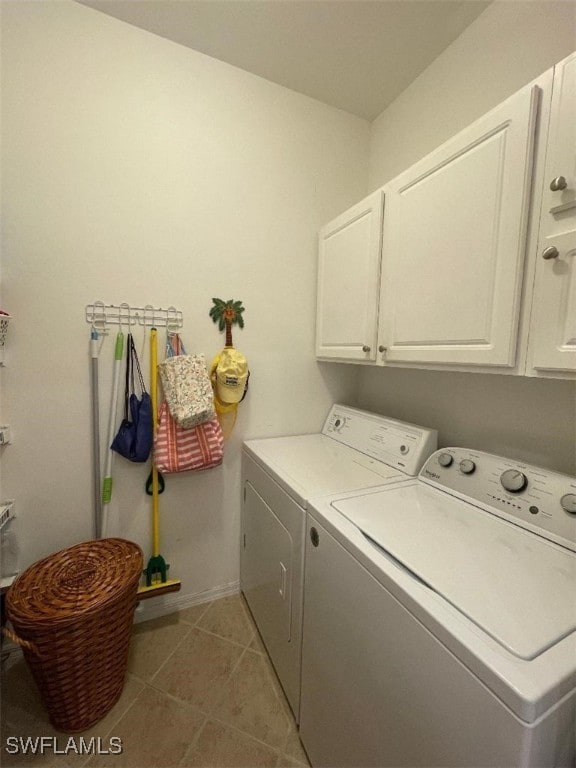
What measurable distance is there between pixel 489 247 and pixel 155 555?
6.50ft

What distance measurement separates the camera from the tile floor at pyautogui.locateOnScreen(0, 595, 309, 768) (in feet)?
3.65

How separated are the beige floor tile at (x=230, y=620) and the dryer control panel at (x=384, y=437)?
1123mm

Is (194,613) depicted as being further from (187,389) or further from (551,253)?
(551,253)

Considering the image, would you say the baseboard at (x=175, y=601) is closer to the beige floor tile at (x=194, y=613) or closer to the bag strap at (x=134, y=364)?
the beige floor tile at (x=194, y=613)

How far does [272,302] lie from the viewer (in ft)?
5.89

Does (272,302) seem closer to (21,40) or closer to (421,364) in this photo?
(421,364)

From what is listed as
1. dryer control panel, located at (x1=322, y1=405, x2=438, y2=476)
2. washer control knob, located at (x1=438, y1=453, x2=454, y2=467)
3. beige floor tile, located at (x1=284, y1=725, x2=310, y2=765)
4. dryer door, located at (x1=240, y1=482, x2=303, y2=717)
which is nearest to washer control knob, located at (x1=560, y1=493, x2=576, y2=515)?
washer control knob, located at (x1=438, y1=453, x2=454, y2=467)

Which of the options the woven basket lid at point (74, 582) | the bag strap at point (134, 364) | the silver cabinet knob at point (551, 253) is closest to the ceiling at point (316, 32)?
the silver cabinet knob at point (551, 253)

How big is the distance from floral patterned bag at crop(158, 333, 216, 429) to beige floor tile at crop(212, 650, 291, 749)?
1.17 m

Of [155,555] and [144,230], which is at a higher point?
[144,230]

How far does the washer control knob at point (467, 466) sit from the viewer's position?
3.79 ft

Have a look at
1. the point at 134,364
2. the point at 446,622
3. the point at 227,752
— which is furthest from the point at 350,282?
the point at 227,752

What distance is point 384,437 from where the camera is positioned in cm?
154

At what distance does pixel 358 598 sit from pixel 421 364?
827 mm
